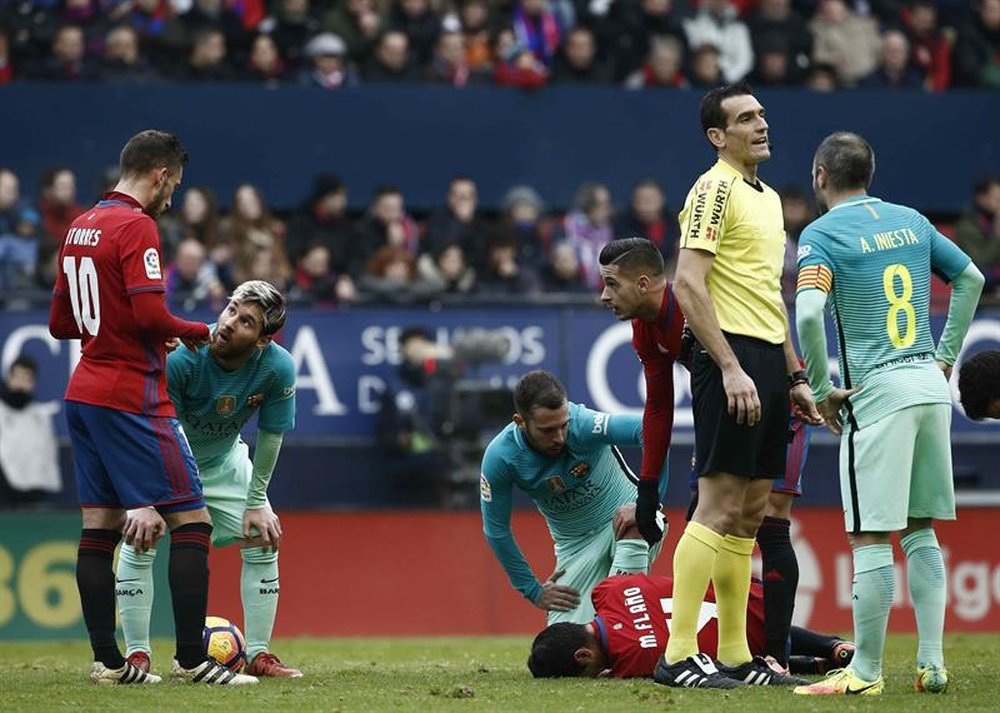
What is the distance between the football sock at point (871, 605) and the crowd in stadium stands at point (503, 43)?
12.0 metres

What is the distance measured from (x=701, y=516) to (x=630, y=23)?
12.2 m

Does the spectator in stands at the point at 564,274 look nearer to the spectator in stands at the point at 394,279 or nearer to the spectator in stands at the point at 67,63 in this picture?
the spectator in stands at the point at 394,279

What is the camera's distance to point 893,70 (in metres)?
20.2

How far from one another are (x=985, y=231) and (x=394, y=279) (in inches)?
227

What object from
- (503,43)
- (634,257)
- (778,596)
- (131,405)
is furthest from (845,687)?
(503,43)

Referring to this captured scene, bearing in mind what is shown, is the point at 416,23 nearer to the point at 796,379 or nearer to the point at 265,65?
the point at 265,65

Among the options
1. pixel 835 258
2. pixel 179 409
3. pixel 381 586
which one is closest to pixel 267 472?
pixel 179 409

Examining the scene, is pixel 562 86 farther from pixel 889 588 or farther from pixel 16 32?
pixel 889 588

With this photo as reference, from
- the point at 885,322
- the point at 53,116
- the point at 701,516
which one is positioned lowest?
the point at 701,516

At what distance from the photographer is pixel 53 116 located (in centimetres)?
1877

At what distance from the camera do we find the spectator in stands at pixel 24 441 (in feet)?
51.0

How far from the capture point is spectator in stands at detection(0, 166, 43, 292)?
16453mm

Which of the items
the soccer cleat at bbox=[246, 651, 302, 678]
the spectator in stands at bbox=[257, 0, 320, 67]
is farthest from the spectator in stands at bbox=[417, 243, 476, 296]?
the soccer cleat at bbox=[246, 651, 302, 678]

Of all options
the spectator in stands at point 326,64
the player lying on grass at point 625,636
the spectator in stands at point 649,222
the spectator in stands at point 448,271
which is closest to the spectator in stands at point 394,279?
the spectator in stands at point 448,271
